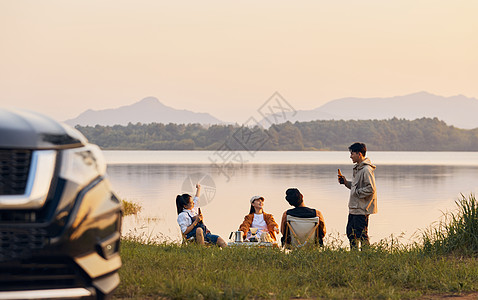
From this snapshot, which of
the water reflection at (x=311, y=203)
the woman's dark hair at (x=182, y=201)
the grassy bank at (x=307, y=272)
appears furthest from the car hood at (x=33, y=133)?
the water reflection at (x=311, y=203)

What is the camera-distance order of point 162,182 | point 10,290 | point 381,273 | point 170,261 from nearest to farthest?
point 10,290 < point 381,273 < point 170,261 < point 162,182

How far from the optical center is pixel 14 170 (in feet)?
10.5

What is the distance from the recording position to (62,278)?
10.6 feet

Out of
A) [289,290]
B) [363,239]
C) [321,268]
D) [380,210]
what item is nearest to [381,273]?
[321,268]

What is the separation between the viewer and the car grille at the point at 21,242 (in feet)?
10.2

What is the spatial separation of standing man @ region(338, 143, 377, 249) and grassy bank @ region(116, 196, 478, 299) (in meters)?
1.26

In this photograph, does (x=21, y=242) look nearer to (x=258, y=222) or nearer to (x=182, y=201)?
(x=182, y=201)

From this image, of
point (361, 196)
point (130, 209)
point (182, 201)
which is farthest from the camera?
point (130, 209)

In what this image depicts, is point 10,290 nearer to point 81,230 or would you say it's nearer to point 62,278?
point 62,278

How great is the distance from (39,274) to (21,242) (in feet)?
0.66

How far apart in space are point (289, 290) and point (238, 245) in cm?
306

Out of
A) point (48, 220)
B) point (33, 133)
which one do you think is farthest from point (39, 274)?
point (33, 133)

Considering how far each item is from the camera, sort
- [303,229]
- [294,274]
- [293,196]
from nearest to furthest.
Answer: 1. [294,274]
2. [303,229]
3. [293,196]

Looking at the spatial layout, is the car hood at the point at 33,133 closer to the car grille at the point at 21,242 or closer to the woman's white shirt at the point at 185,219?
the car grille at the point at 21,242
